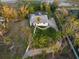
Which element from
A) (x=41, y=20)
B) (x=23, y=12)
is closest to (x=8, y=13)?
(x=23, y=12)

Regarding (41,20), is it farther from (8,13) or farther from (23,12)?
(8,13)

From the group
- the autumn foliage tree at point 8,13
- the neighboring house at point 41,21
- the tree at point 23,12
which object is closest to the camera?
the neighboring house at point 41,21

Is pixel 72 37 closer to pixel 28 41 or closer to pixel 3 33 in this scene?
pixel 28 41

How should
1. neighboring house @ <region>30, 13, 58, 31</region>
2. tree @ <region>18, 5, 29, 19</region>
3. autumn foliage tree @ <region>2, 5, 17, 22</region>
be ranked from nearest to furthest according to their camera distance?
neighboring house @ <region>30, 13, 58, 31</region> → autumn foliage tree @ <region>2, 5, 17, 22</region> → tree @ <region>18, 5, 29, 19</region>

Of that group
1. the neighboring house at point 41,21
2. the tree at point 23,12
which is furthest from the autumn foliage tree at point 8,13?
the neighboring house at point 41,21

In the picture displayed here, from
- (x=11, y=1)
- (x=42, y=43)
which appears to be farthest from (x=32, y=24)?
(x=11, y=1)

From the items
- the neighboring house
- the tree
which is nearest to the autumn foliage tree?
the tree

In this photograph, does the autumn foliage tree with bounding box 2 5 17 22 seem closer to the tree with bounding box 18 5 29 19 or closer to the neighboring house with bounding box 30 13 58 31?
the tree with bounding box 18 5 29 19

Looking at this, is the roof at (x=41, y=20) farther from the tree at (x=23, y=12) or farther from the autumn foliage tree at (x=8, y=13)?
the autumn foliage tree at (x=8, y=13)

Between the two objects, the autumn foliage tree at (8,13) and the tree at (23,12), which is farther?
the tree at (23,12)

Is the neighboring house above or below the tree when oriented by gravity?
below
